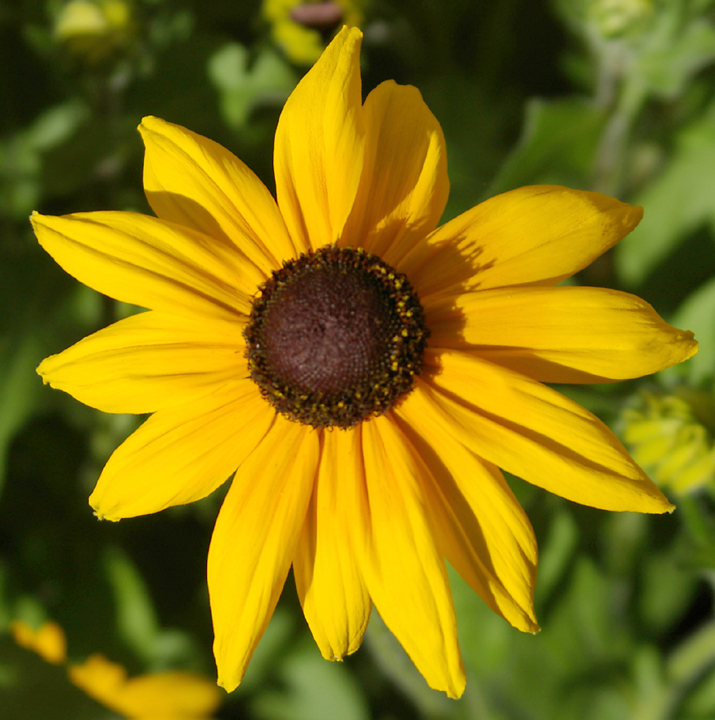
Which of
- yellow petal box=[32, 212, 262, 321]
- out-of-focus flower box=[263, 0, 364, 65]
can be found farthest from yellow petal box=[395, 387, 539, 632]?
out-of-focus flower box=[263, 0, 364, 65]

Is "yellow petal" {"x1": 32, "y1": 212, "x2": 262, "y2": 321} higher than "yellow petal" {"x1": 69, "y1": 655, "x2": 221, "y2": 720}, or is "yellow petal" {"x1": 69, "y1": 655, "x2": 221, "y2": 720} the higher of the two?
"yellow petal" {"x1": 32, "y1": 212, "x2": 262, "y2": 321}

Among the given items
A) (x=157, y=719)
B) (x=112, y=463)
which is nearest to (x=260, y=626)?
(x=112, y=463)

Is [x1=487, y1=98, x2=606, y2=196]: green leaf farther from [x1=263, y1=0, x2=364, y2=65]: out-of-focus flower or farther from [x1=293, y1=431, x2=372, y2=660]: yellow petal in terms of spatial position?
[x1=293, y1=431, x2=372, y2=660]: yellow petal

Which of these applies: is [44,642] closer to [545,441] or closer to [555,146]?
[545,441]

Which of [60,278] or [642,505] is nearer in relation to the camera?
[642,505]

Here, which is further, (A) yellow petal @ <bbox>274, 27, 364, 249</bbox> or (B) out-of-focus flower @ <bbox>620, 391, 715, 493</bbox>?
(B) out-of-focus flower @ <bbox>620, 391, 715, 493</bbox>

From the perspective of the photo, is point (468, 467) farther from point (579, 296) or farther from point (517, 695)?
point (517, 695)
